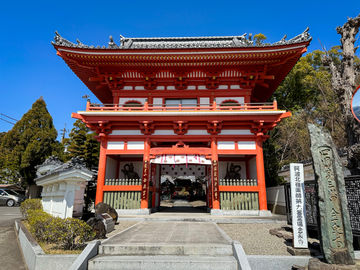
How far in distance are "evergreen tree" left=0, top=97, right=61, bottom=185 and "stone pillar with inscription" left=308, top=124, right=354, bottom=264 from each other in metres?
25.2

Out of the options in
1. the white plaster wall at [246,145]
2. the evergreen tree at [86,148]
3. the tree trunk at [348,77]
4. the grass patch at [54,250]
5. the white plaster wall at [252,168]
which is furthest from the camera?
the evergreen tree at [86,148]

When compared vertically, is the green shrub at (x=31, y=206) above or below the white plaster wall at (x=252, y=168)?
below

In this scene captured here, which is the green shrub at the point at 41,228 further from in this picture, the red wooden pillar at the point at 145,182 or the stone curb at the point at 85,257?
the red wooden pillar at the point at 145,182

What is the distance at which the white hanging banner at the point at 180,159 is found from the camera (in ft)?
38.7

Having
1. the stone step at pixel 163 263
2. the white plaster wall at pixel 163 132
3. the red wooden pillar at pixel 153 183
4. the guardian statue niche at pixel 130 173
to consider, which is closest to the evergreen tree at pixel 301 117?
the white plaster wall at pixel 163 132

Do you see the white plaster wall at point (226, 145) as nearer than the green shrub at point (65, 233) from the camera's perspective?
No

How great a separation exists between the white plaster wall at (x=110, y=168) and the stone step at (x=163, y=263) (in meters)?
8.30

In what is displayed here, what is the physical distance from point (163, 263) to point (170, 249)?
49 cm

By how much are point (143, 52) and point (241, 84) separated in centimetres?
644

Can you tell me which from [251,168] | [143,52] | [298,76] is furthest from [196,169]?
[298,76]

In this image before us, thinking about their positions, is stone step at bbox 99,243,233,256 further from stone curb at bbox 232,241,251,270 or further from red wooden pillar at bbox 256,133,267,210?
red wooden pillar at bbox 256,133,267,210

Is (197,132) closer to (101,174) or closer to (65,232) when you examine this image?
(101,174)

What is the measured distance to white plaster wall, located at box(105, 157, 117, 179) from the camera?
42.3 feet

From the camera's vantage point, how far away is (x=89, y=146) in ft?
62.6
